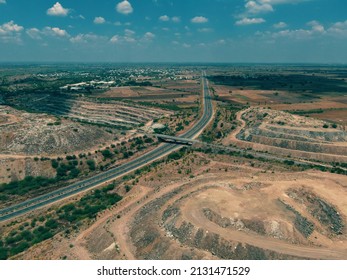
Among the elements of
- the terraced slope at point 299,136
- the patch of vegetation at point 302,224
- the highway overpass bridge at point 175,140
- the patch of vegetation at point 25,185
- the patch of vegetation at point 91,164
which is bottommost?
the patch of vegetation at point 25,185

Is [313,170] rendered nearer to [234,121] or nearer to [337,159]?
[337,159]

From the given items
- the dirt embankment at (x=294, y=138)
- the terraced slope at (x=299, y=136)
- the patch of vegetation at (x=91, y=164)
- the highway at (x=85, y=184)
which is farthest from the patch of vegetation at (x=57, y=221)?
the terraced slope at (x=299, y=136)

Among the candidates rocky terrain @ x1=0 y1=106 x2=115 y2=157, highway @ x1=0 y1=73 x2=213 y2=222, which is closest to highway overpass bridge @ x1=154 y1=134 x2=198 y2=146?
highway @ x1=0 y1=73 x2=213 y2=222

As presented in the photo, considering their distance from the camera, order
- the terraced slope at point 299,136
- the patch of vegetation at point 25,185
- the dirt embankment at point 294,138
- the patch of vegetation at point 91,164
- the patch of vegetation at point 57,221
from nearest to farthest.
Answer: the patch of vegetation at point 57,221 → the patch of vegetation at point 25,185 → the dirt embankment at point 294,138 → the terraced slope at point 299,136 → the patch of vegetation at point 91,164

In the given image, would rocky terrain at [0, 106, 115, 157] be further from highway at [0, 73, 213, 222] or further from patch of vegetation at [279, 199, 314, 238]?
patch of vegetation at [279, 199, 314, 238]

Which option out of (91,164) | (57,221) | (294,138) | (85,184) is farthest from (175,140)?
(57,221)

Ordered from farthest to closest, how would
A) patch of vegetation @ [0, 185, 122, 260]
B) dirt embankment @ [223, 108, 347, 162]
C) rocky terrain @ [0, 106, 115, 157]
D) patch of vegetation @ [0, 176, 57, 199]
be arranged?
rocky terrain @ [0, 106, 115, 157] < dirt embankment @ [223, 108, 347, 162] < patch of vegetation @ [0, 176, 57, 199] < patch of vegetation @ [0, 185, 122, 260]

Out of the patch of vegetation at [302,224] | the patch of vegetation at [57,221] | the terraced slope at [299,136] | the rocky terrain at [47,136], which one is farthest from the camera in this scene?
the rocky terrain at [47,136]

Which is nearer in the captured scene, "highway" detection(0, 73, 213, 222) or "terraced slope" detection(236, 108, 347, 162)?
"highway" detection(0, 73, 213, 222)

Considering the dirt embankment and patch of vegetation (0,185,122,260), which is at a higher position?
the dirt embankment

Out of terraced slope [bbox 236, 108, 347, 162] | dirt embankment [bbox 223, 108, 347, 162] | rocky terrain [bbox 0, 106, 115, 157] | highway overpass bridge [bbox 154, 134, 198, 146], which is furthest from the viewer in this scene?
highway overpass bridge [bbox 154, 134, 198, 146]

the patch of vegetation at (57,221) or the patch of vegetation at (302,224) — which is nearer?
the patch of vegetation at (302,224)

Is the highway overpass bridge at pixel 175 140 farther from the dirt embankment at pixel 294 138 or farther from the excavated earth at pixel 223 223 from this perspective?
the excavated earth at pixel 223 223
